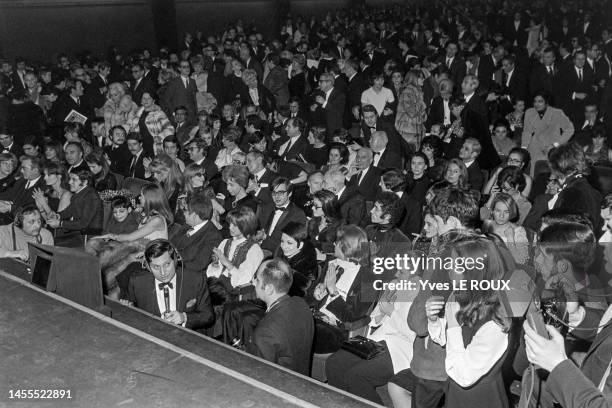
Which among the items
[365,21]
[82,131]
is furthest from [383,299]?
[365,21]

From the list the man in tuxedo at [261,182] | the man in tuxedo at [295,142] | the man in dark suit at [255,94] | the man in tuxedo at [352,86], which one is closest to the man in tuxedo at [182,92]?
the man in dark suit at [255,94]

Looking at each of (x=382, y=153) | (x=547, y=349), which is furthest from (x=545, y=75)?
(x=547, y=349)

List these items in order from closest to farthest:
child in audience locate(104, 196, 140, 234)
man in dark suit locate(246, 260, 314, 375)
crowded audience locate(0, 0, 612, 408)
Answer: crowded audience locate(0, 0, 612, 408), man in dark suit locate(246, 260, 314, 375), child in audience locate(104, 196, 140, 234)

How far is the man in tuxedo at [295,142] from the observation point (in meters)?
8.16

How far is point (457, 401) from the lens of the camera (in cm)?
308

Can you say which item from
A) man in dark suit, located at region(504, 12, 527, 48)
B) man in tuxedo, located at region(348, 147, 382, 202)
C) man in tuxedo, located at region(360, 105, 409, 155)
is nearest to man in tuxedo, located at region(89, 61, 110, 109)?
man in tuxedo, located at region(360, 105, 409, 155)

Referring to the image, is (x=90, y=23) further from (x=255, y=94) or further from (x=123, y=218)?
(x=123, y=218)

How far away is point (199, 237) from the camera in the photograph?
5582 mm

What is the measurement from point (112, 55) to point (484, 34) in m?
8.69

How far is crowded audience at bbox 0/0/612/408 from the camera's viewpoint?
10.9 feet

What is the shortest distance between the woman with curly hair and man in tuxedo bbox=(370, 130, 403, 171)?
136 cm

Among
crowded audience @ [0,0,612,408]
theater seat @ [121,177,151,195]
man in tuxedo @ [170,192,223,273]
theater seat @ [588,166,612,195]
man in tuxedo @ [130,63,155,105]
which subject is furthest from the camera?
man in tuxedo @ [130,63,155,105]

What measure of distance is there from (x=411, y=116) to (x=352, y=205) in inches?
129

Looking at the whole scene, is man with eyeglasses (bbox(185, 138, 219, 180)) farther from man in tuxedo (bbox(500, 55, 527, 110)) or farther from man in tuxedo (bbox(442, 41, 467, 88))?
man in tuxedo (bbox(442, 41, 467, 88))
